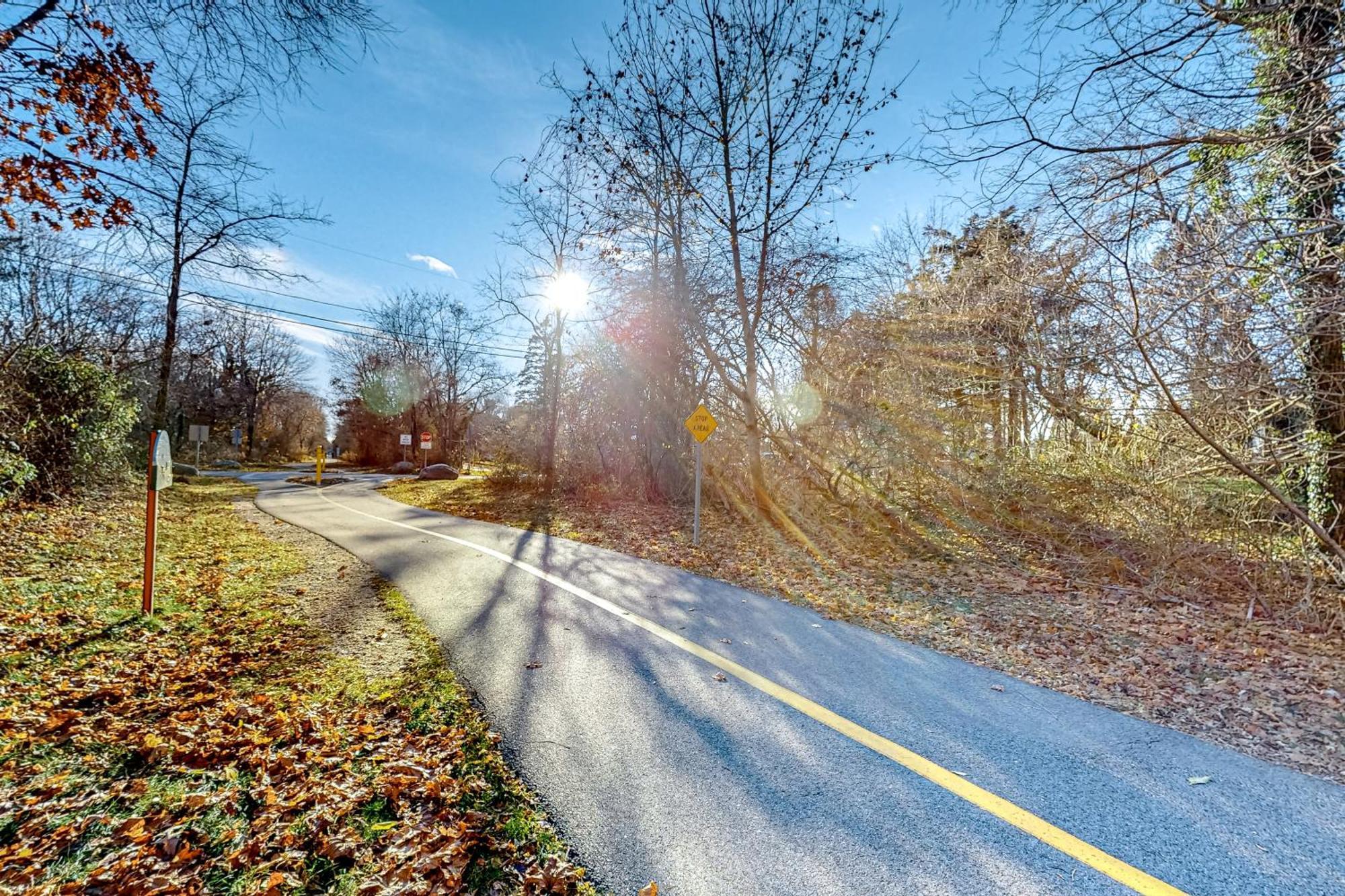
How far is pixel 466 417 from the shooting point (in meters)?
36.0

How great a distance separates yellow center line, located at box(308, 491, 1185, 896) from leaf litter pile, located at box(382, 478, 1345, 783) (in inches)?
68.8

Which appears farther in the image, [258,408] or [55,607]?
[258,408]

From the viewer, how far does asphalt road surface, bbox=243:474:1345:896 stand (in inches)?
80.4

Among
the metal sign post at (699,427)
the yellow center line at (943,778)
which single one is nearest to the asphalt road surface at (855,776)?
the yellow center line at (943,778)

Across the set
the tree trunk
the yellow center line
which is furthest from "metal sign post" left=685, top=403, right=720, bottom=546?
the tree trunk

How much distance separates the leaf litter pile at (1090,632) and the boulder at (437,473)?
19.5m

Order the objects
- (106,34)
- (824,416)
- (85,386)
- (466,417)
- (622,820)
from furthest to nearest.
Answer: (466,417) < (824,416) < (85,386) < (106,34) < (622,820)

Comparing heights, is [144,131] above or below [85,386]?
above

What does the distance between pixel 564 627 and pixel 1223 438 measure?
7.24 metres

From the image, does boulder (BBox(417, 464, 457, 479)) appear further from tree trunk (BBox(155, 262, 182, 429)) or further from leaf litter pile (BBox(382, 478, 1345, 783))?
leaf litter pile (BBox(382, 478, 1345, 783))

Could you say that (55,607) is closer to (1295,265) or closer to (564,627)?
(564,627)

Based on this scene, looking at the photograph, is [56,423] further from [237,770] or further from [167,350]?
[237,770]

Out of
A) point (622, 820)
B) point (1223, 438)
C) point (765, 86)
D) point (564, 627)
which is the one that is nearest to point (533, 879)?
point (622, 820)

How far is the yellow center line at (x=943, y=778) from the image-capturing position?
203 cm
